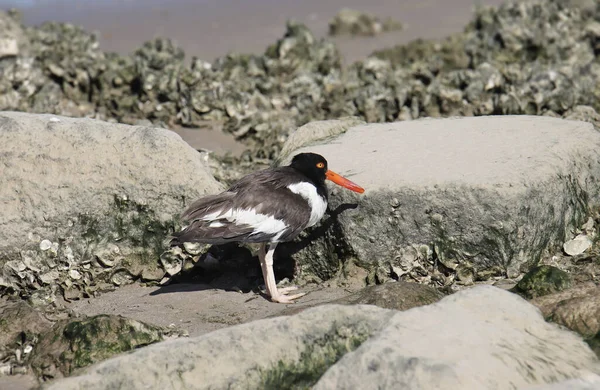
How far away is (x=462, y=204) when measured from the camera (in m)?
6.54

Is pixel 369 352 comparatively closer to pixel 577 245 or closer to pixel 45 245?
pixel 577 245

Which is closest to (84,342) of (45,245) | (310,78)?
(45,245)

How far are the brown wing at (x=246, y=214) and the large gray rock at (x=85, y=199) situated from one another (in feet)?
1.40

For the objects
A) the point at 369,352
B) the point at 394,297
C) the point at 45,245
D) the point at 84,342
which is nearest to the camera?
the point at 369,352

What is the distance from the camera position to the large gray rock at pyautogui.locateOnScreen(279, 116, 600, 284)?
21.5 ft

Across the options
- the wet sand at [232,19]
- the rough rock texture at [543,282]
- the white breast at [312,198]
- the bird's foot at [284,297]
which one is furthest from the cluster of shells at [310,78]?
the rough rock texture at [543,282]

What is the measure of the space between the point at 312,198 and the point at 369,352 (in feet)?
8.36

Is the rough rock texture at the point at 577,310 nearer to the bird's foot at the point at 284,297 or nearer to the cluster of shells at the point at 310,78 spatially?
the bird's foot at the point at 284,297

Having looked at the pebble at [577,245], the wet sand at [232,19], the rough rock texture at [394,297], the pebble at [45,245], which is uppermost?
the wet sand at [232,19]

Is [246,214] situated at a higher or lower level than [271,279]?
higher

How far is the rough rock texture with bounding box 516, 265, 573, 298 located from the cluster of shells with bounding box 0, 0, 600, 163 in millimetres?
3836

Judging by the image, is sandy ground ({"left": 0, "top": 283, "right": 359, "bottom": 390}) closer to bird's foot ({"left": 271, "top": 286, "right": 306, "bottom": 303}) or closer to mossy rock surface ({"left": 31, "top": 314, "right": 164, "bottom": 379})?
bird's foot ({"left": 271, "top": 286, "right": 306, "bottom": 303})

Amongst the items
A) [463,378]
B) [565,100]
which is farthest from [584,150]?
[463,378]

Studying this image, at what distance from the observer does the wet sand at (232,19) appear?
594 inches
